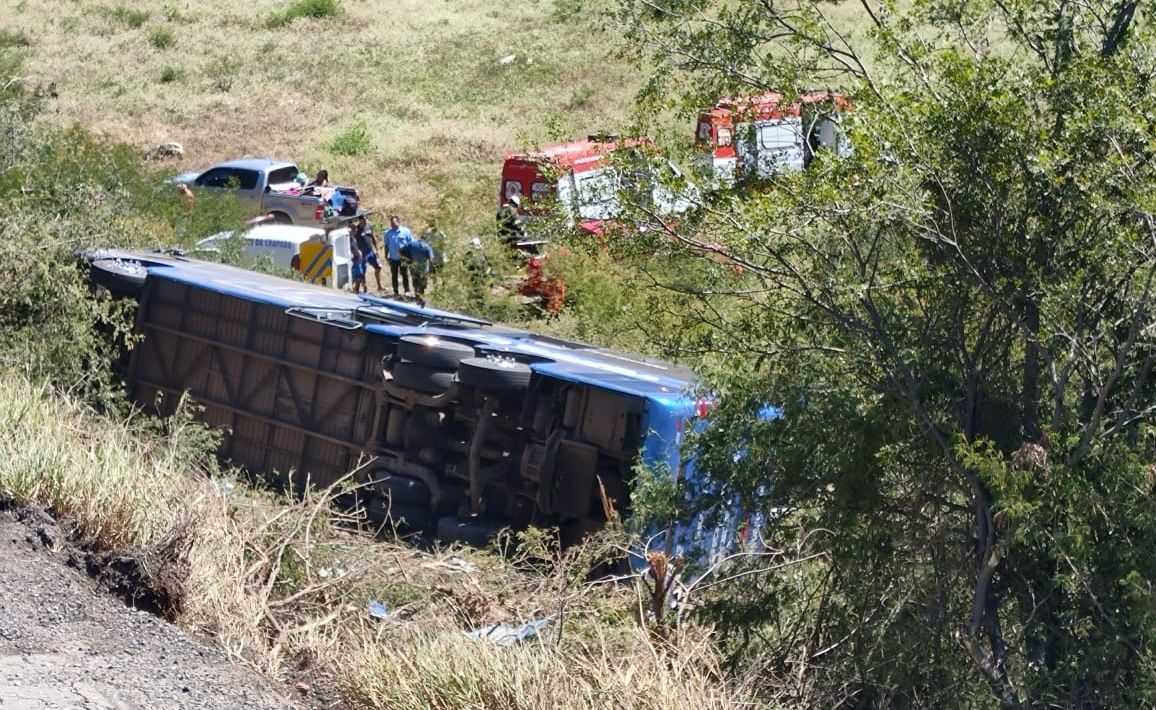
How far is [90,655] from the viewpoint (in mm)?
5707

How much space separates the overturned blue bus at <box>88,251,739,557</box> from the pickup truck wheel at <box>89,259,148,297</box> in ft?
0.04

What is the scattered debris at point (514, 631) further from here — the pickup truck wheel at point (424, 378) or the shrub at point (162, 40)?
the shrub at point (162, 40)

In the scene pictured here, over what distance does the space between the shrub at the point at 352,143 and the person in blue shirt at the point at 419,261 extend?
1332cm

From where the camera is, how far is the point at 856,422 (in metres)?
7.55

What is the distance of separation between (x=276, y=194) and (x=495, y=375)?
1617 cm

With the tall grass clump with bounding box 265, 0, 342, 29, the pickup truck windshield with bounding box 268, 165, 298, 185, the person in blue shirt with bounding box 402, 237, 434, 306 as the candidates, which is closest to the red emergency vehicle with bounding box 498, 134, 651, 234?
the person in blue shirt with bounding box 402, 237, 434, 306

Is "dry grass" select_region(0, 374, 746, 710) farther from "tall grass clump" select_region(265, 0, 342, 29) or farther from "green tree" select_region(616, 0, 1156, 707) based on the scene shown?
"tall grass clump" select_region(265, 0, 342, 29)

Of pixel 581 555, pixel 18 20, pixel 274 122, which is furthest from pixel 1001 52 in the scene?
pixel 18 20

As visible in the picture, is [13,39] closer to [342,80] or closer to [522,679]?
[342,80]

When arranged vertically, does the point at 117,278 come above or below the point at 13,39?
below

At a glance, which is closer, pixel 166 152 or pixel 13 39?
pixel 166 152

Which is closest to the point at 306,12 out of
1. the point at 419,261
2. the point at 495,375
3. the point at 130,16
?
the point at 130,16

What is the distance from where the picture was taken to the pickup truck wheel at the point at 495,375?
412 inches

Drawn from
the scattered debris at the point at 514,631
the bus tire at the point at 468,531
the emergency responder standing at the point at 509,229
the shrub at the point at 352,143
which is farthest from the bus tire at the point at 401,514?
the shrub at the point at 352,143
